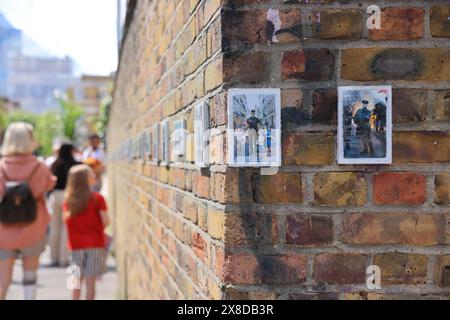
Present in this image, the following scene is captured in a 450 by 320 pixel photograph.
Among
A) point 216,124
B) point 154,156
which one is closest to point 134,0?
point 154,156

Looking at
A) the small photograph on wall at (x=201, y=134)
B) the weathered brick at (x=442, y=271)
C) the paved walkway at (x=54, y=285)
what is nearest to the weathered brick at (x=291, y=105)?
the small photograph on wall at (x=201, y=134)

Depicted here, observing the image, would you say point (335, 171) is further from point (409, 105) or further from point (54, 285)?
point (54, 285)

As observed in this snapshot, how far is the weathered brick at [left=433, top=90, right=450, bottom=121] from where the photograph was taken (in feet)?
5.82

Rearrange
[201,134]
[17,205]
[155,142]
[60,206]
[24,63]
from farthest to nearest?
[60,206] < [24,63] < [17,205] < [155,142] < [201,134]

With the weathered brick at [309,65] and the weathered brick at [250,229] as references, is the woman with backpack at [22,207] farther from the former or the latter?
the weathered brick at [309,65]

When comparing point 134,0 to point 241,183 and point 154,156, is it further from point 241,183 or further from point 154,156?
point 241,183

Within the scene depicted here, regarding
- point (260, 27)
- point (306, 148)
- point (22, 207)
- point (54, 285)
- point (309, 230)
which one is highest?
point (260, 27)

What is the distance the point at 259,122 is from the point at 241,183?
18 cm

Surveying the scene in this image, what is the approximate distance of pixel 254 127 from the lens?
1769 mm

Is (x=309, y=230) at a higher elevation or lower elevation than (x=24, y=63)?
lower

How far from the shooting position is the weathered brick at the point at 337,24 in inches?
69.3

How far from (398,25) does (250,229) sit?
701mm

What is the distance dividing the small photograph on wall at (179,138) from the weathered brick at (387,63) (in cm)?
89

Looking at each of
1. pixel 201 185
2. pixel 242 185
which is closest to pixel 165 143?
pixel 201 185
